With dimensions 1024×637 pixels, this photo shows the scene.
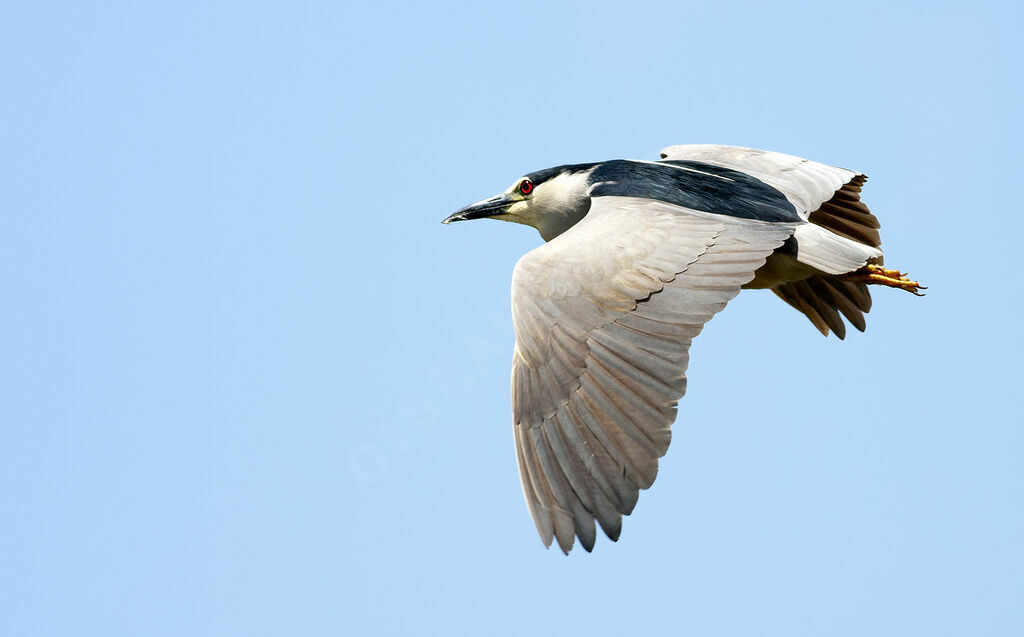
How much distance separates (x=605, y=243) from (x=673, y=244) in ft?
1.32

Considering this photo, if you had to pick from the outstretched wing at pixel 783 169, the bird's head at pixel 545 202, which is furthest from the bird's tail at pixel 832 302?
the bird's head at pixel 545 202

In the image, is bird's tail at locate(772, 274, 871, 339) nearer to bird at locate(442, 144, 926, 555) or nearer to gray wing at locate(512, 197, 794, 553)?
bird at locate(442, 144, 926, 555)

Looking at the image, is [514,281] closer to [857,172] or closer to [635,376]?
[635,376]

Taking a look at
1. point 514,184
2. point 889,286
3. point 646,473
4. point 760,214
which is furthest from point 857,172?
point 646,473

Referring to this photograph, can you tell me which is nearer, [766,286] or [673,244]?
[673,244]

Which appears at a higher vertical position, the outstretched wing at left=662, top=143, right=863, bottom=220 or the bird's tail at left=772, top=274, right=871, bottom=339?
the outstretched wing at left=662, top=143, right=863, bottom=220

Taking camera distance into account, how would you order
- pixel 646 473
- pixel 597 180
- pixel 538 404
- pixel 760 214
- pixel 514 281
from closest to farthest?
pixel 646 473 → pixel 538 404 → pixel 514 281 → pixel 760 214 → pixel 597 180

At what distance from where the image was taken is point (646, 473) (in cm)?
→ 625

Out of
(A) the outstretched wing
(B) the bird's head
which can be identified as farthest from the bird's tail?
(B) the bird's head

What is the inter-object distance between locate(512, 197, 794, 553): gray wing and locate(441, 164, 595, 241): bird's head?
117cm

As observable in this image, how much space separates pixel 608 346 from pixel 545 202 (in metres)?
2.66

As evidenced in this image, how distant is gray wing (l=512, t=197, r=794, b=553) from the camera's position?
6.30m

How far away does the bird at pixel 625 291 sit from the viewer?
20.8ft

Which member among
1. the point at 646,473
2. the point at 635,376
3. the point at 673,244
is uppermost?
the point at 673,244
